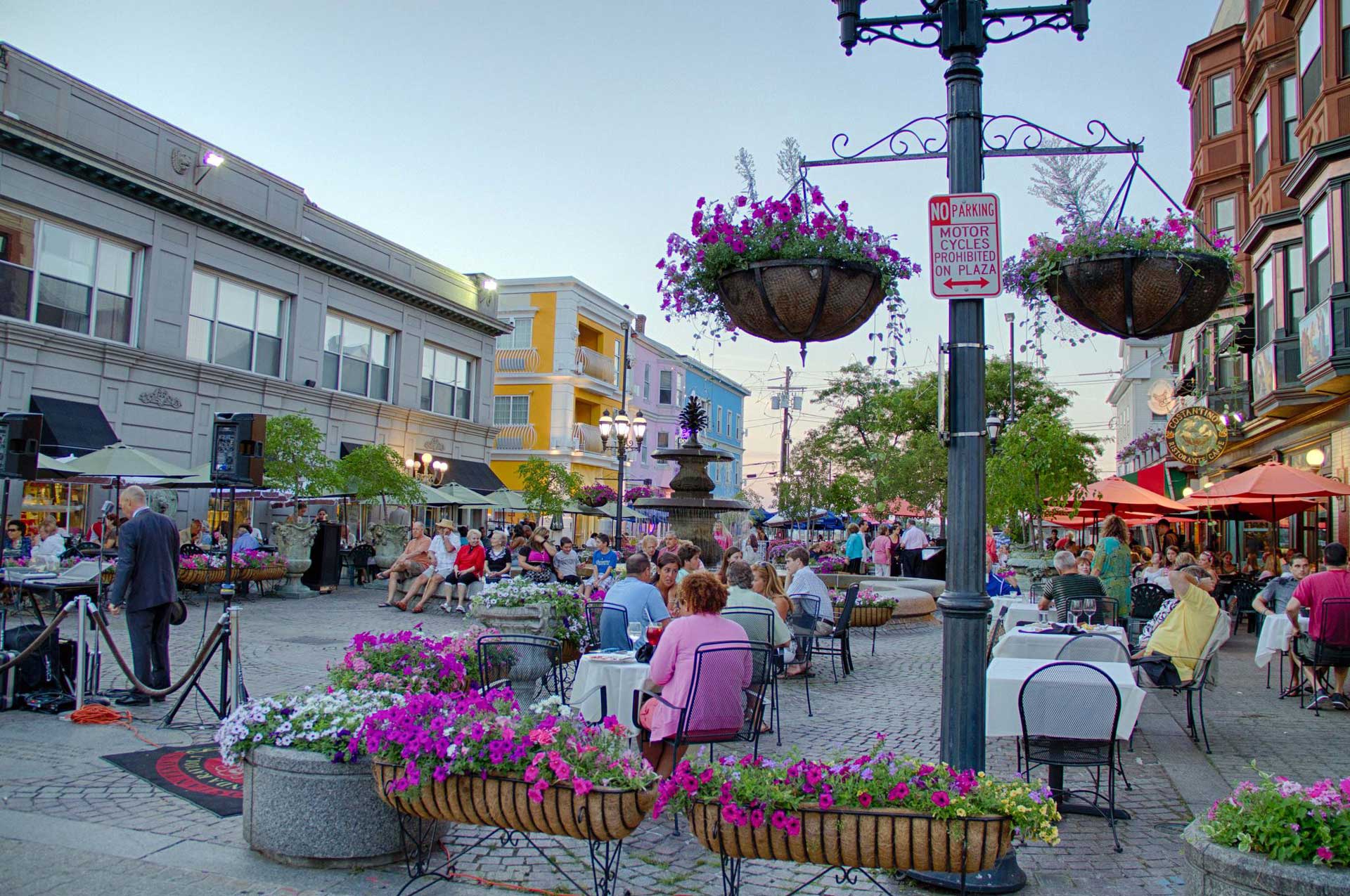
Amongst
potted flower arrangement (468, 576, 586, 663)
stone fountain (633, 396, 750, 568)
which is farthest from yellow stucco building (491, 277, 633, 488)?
potted flower arrangement (468, 576, 586, 663)

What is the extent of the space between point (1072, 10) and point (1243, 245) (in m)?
19.8

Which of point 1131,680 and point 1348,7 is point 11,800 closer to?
point 1131,680

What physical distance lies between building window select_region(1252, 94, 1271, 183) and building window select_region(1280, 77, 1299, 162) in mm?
299

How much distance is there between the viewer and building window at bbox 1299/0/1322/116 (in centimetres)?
1702

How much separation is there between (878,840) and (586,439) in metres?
39.1

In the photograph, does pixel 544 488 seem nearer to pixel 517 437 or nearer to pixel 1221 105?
pixel 517 437

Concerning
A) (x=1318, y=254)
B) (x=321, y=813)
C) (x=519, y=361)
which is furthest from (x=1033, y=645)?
(x=519, y=361)

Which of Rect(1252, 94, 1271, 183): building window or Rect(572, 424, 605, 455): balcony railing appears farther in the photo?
Rect(572, 424, 605, 455): balcony railing

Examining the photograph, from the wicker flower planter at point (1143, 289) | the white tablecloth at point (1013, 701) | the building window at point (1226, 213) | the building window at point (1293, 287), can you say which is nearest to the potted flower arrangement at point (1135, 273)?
the wicker flower planter at point (1143, 289)

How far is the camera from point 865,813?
11.9ft

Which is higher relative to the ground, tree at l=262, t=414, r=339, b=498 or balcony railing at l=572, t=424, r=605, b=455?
balcony railing at l=572, t=424, r=605, b=455

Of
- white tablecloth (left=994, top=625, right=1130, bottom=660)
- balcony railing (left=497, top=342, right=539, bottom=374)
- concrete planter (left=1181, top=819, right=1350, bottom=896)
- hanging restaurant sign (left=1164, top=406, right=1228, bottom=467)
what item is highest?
balcony railing (left=497, top=342, right=539, bottom=374)

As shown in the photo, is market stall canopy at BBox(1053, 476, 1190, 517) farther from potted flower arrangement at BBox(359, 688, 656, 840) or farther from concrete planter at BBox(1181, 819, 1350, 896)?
potted flower arrangement at BBox(359, 688, 656, 840)

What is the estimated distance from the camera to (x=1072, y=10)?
4.23 metres
